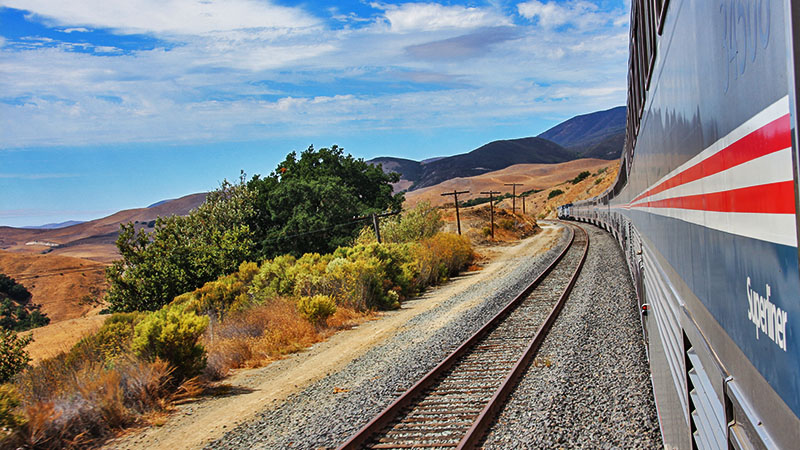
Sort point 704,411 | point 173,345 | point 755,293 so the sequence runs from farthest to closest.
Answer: point 173,345 < point 704,411 < point 755,293

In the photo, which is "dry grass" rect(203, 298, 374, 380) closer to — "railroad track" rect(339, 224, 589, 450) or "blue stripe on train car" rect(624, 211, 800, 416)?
"railroad track" rect(339, 224, 589, 450)

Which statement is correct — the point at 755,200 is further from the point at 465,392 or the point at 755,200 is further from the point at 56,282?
the point at 56,282

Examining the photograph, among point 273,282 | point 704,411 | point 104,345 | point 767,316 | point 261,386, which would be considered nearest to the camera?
point 767,316

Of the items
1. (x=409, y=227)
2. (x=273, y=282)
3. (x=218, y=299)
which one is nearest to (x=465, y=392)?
(x=273, y=282)

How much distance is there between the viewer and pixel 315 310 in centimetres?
1634

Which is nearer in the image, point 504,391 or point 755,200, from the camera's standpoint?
point 755,200

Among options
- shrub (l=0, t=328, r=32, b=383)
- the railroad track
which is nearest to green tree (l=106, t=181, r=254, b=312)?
shrub (l=0, t=328, r=32, b=383)

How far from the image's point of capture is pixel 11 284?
89.7m

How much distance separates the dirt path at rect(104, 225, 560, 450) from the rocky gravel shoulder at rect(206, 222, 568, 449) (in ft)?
0.98

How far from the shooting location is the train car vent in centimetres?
227

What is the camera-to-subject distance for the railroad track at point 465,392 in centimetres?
716

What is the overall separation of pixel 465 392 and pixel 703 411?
6.31m

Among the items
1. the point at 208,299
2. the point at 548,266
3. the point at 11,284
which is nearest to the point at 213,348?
the point at 208,299

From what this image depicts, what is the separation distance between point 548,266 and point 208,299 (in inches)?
519
